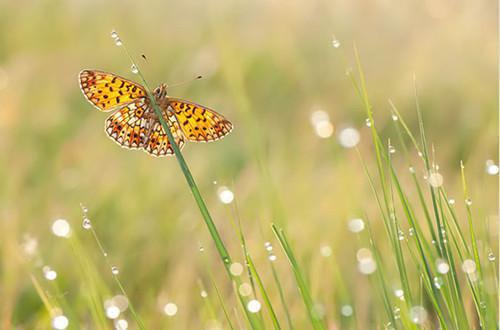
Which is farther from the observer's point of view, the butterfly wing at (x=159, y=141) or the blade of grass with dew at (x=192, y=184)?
the butterfly wing at (x=159, y=141)

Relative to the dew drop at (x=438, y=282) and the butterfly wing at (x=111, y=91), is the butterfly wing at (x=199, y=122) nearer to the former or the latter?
the butterfly wing at (x=111, y=91)

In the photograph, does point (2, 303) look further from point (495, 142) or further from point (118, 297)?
point (495, 142)

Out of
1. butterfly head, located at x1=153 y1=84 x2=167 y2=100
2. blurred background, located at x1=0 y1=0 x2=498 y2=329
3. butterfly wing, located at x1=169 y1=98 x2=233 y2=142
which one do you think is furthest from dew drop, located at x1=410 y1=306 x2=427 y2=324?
butterfly head, located at x1=153 y1=84 x2=167 y2=100

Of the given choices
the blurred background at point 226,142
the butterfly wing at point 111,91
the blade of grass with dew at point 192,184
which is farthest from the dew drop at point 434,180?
the butterfly wing at point 111,91

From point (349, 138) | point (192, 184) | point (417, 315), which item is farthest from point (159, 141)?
point (417, 315)

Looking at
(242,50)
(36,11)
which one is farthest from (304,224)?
(36,11)

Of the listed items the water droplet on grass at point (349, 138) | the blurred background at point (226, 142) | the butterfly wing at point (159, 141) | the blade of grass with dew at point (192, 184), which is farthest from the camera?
the blurred background at point (226, 142)

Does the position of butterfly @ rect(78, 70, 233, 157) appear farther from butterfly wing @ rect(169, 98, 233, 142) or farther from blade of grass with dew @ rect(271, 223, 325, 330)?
blade of grass with dew @ rect(271, 223, 325, 330)

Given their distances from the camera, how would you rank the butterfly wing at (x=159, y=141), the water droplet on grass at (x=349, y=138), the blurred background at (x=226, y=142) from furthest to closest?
the blurred background at (x=226, y=142)
the water droplet on grass at (x=349, y=138)
the butterfly wing at (x=159, y=141)
